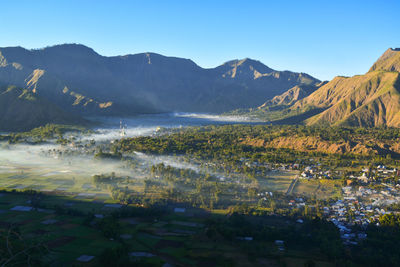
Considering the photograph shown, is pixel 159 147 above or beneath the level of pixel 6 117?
beneath

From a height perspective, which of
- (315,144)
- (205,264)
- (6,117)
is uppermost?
(6,117)

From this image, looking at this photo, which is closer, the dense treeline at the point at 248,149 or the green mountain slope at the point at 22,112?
the dense treeline at the point at 248,149

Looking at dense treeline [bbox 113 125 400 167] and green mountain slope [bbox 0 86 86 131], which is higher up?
green mountain slope [bbox 0 86 86 131]

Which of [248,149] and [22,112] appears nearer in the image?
[248,149]

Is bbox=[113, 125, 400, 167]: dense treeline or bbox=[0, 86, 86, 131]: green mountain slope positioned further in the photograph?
bbox=[0, 86, 86, 131]: green mountain slope

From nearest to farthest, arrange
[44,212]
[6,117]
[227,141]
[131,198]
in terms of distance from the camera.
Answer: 1. [44,212]
2. [131,198]
3. [227,141]
4. [6,117]

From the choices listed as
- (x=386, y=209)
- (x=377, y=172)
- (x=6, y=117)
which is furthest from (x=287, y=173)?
(x=6, y=117)

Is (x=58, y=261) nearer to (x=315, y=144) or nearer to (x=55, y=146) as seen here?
(x=55, y=146)

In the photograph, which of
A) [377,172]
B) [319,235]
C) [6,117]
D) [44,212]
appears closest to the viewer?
[319,235]

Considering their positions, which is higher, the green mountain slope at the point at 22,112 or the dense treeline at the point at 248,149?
the green mountain slope at the point at 22,112

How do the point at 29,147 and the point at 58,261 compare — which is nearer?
the point at 58,261

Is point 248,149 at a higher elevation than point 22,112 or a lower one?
lower
